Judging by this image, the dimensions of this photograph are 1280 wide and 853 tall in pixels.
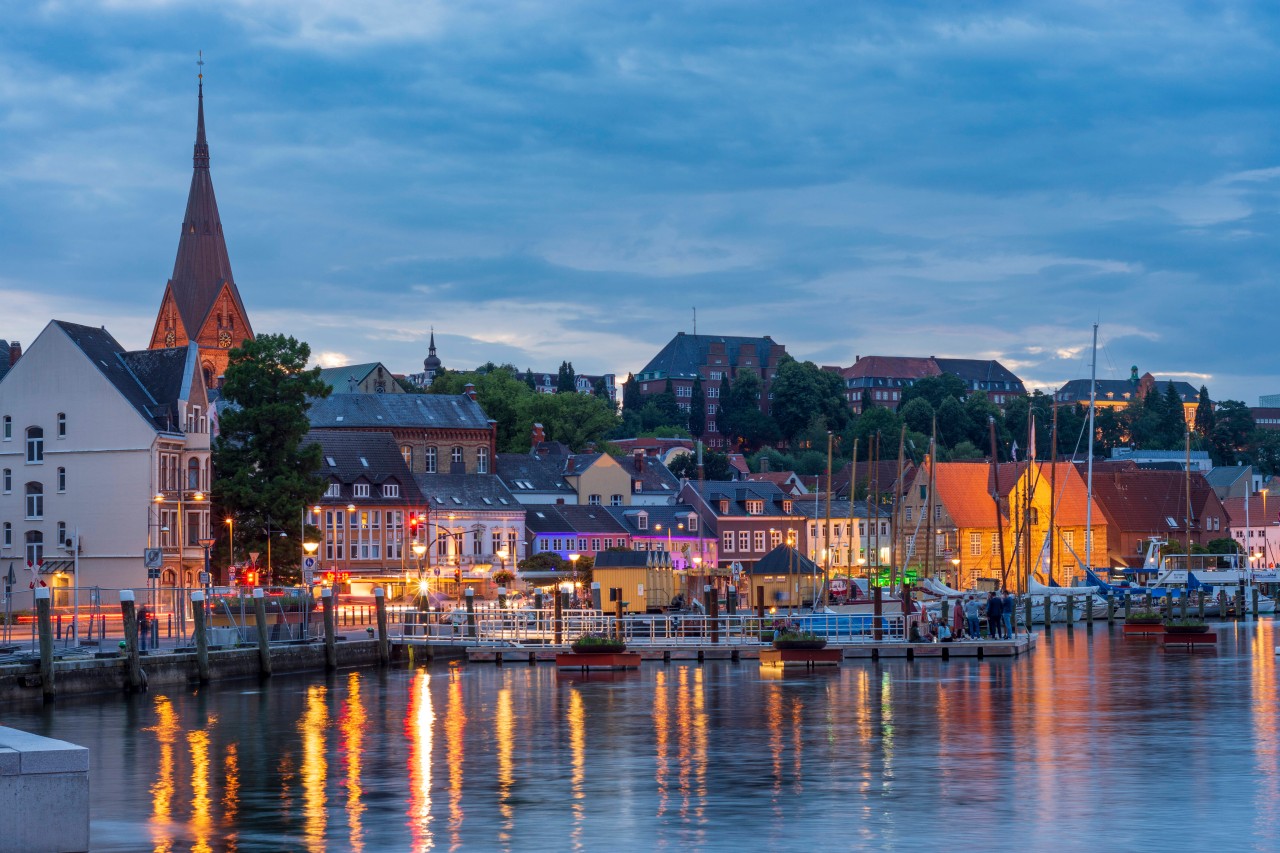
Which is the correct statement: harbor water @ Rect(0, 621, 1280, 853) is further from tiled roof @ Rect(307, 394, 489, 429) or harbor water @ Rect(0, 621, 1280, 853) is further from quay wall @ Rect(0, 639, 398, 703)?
tiled roof @ Rect(307, 394, 489, 429)

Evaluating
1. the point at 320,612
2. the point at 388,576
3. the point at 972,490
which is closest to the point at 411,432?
the point at 388,576

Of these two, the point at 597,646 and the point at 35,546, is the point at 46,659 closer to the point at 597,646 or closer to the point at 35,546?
the point at 597,646

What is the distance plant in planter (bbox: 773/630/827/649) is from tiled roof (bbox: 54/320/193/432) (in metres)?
43.4

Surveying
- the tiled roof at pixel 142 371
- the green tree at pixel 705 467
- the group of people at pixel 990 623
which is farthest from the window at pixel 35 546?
the green tree at pixel 705 467

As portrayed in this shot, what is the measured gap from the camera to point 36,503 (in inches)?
3634

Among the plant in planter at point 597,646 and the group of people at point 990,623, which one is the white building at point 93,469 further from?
the group of people at point 990,623

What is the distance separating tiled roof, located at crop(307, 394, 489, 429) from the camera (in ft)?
466

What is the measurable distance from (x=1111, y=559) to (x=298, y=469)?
80991 millimetres

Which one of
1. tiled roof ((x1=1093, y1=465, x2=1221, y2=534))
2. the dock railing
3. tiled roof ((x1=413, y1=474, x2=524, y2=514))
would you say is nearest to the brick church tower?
tiled roof ((x1=413, y1=474, x2=524, y2=514))

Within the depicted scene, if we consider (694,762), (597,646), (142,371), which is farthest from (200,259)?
(694,762)

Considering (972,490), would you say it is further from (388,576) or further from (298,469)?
(298,469)

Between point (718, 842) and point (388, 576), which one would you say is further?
point (388, 576)

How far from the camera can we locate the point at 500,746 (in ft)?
117

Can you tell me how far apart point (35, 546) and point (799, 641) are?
48.9 metres
